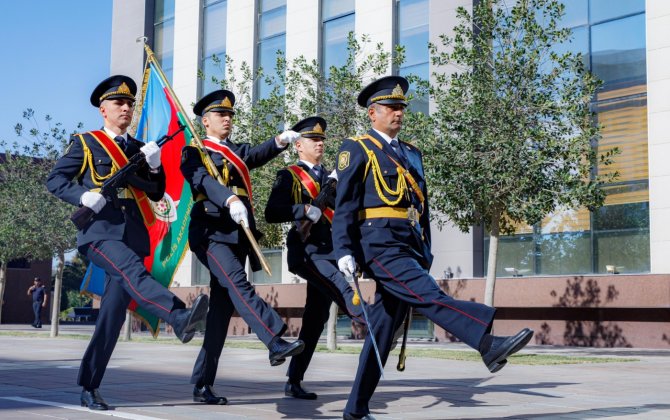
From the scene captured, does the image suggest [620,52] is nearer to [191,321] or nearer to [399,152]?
[399,152]

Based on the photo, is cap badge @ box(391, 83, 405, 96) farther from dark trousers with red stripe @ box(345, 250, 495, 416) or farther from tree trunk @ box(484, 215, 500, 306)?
tree trunk @ box(484, 215, 500, 306)

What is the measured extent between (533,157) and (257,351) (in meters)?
5.57

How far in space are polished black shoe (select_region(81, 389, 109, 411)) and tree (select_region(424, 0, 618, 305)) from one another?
9838 millimetres

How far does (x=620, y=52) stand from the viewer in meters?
20.7

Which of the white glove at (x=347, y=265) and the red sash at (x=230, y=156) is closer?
the white glove at (x=347, y=265)

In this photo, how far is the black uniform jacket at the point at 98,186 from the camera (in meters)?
6.90

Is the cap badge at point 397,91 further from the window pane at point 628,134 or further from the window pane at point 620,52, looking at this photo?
the window pane at point 620,52

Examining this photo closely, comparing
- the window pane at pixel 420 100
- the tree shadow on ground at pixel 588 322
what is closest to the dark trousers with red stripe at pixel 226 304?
the tree shadow on ground at pixel 588 322

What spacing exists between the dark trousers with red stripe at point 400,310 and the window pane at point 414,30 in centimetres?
1897

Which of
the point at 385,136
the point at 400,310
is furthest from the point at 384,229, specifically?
the point at 385,136

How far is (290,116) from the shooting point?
1903 centimetres

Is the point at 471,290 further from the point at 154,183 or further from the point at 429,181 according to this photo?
the point at 154,183

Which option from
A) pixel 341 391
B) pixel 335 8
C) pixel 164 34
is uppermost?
pixel 164 34

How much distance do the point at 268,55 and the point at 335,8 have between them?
3126 mm
